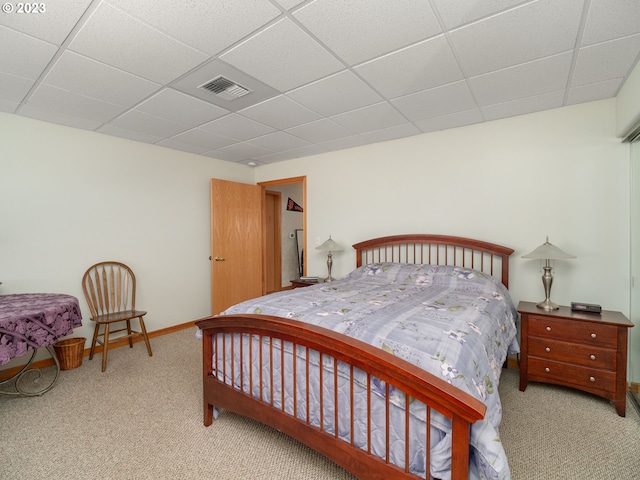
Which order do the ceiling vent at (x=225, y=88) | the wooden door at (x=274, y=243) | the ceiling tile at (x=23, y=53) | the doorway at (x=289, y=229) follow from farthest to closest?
the doorway at (x=289, y=229)
the wooden door at (x=274, y=243)
the ceiling vent at (x=225, y=88)
the ceiling tile at (x=23, y=53)

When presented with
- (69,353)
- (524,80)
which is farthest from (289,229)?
(524,80)

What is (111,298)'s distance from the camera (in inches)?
142

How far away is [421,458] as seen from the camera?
1314 mm

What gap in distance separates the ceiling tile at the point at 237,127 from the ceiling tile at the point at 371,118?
85 centimetres

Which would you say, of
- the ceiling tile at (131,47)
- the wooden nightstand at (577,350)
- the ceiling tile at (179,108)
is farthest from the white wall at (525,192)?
the ceiling tile at (131,47)

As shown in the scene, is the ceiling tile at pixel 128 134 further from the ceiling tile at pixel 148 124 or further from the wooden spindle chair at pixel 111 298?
the wooden spindle chair at pixel 111 298

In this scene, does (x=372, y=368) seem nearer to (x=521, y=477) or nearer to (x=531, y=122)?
(x=521, y=477)

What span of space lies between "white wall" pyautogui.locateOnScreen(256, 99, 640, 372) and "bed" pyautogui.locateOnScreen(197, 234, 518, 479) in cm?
79

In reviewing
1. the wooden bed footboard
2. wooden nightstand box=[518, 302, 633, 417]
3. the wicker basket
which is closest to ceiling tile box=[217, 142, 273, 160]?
the wooden bed footboard

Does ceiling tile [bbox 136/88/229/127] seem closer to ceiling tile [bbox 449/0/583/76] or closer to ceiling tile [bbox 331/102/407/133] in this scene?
ceiling tile [bbox 331/102/407/133]

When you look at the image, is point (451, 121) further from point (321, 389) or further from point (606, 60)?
point (321, 389)

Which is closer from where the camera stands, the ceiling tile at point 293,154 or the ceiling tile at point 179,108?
the ceiling tile at point 179,108

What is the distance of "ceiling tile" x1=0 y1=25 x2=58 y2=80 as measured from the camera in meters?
1.82

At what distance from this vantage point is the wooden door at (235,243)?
4.51m
